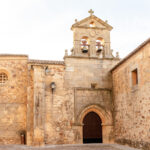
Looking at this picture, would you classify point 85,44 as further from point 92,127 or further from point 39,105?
point 92,127

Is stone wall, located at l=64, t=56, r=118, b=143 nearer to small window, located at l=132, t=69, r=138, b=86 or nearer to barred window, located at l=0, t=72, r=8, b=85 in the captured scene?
small window, located at l=132, t=69, r=138, b=86

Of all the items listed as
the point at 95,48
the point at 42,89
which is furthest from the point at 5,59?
the point at 95,48

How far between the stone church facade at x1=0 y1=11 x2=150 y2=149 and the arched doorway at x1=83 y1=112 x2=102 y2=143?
4070 mm

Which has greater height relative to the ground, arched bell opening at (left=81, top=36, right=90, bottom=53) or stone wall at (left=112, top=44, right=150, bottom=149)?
arched bell opening at (left=81, top=36, right=90, bottom=53)

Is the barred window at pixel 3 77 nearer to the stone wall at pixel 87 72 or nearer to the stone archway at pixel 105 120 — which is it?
the stone wall at pixel 87 72

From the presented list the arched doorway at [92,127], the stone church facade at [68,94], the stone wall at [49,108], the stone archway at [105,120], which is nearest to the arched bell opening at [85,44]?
the stone church facade at [68,94]

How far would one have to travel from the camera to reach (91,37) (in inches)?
550

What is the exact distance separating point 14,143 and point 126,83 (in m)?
6.64

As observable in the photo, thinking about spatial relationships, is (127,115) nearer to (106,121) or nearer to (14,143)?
(106,121)

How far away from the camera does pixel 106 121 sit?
12.9 m

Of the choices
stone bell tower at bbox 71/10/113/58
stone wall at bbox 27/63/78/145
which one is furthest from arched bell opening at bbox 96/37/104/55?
stone wall at bbox 27/63/78/145

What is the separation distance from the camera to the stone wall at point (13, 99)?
12.4 meters

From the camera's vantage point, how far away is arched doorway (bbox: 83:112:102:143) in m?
17.1

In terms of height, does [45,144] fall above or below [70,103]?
below
